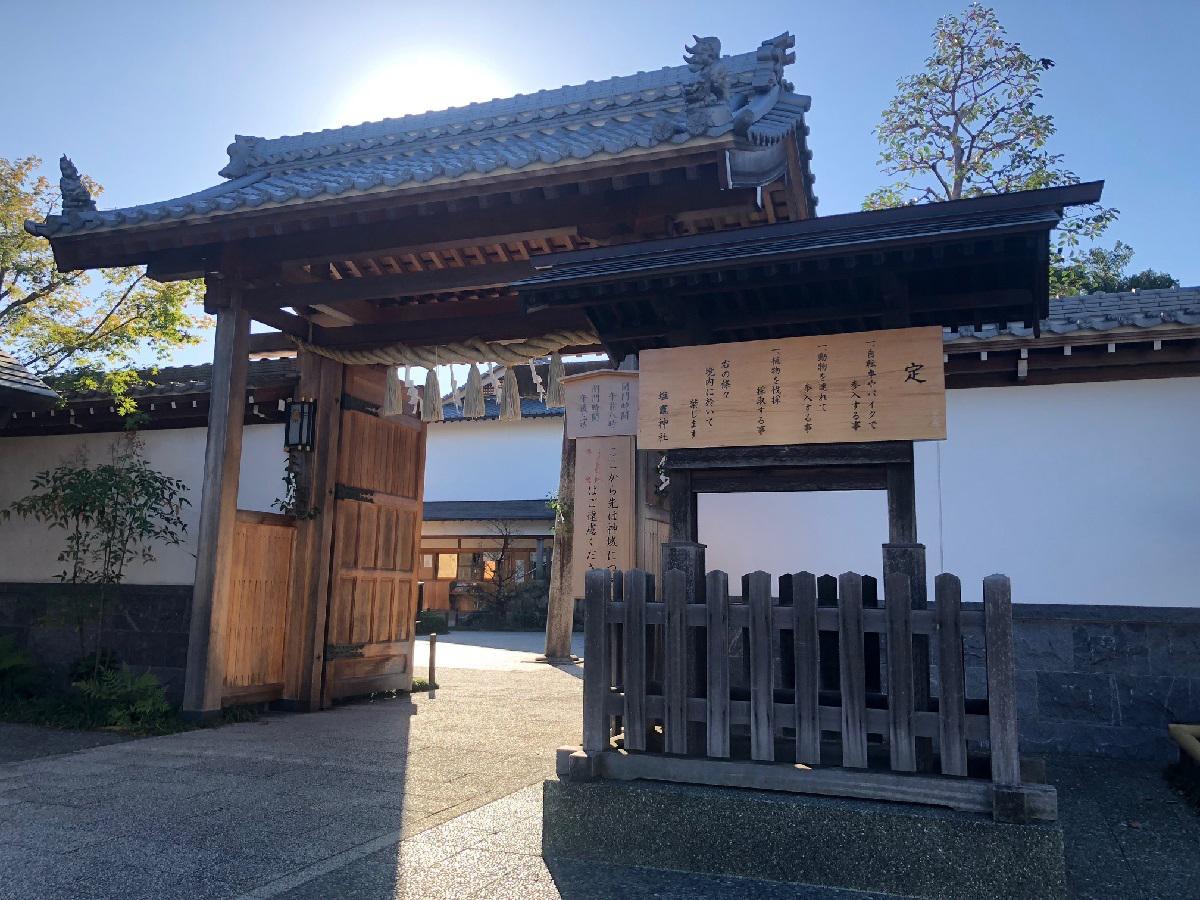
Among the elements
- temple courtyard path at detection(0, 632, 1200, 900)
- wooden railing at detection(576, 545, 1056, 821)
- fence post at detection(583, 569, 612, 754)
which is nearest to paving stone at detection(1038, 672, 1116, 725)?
temple courtyard path at detection(0, 632, 1200, 900)

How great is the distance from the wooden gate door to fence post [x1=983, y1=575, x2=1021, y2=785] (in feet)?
24.8

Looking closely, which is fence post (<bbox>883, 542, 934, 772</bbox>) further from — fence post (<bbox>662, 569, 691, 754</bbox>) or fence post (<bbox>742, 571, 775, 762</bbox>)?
Answer: fence post (<bbox>662, 569, 691, 754</bbox>)

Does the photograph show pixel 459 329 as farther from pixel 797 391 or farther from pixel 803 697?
pixel 803 697

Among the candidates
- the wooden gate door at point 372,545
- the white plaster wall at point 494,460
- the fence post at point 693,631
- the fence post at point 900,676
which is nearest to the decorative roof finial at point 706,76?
the fence post at point 693,631

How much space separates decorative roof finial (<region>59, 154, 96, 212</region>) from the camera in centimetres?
877

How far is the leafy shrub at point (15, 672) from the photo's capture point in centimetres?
970

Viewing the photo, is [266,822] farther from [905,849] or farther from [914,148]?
[914,148]

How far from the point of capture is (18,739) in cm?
789

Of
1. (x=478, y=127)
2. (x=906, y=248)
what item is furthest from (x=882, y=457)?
(x=478, y=127)

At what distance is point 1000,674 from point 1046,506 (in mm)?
4174

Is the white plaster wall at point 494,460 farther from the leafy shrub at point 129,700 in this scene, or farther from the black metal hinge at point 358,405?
the leafy shrub at point 129,700

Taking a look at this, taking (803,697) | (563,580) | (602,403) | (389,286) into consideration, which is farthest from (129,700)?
(563,580)

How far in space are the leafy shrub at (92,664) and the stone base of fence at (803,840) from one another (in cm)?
706

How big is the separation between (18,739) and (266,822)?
4.30 m
